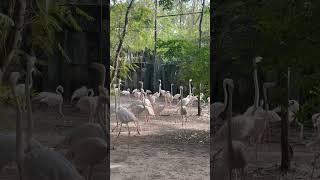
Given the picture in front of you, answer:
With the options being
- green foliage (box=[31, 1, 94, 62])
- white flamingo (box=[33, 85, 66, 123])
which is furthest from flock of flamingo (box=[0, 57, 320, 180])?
green foliage (box=[31, 1, 94, 62])

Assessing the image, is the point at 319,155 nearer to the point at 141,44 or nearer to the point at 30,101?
the point at 141,44

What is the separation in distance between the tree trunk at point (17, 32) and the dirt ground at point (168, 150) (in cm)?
24

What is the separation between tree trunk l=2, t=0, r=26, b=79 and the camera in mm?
1956

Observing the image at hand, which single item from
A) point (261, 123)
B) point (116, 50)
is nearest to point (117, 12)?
point (116, 50)

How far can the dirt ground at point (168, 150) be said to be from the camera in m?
2.01

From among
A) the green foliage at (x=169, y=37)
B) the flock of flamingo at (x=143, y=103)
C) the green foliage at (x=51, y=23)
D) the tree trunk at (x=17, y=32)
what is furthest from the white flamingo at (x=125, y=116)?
the tree trunk at (x=17, y=32)

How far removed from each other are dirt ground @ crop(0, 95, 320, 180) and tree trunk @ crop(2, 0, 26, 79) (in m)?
0.24

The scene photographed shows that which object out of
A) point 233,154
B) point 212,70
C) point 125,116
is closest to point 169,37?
point 212,70

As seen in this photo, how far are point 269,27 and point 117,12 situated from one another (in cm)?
79

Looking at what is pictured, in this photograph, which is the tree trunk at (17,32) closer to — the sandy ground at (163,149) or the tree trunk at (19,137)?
the tree trunk at (19,137)

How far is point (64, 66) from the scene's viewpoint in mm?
1999

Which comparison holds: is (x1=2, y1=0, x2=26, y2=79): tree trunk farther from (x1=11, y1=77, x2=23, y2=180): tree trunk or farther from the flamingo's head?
the flamingo's head

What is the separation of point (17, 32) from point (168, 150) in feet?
3.49

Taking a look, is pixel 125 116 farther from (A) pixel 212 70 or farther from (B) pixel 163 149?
(A) pixel 212 70
